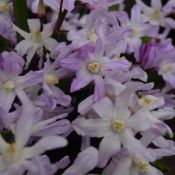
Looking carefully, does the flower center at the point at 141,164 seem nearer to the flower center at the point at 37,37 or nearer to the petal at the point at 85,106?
the petal at the point at 85,106

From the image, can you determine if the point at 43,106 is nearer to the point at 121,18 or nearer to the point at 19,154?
the point at 19,154

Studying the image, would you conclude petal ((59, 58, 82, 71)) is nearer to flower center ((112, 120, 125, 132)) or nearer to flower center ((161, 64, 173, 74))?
flower center ((112, 120, 125, 132))

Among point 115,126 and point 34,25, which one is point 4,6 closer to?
point 34,25

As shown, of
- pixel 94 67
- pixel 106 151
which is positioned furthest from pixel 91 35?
pixel 106 151

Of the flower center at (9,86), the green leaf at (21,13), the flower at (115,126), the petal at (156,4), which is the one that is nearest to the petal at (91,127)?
the flower at (115,126)

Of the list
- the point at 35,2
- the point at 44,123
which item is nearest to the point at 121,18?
the point at 35,2

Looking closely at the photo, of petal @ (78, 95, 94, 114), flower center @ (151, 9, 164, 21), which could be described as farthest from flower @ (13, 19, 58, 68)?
flower center @ (151, 9, 164, 21)
